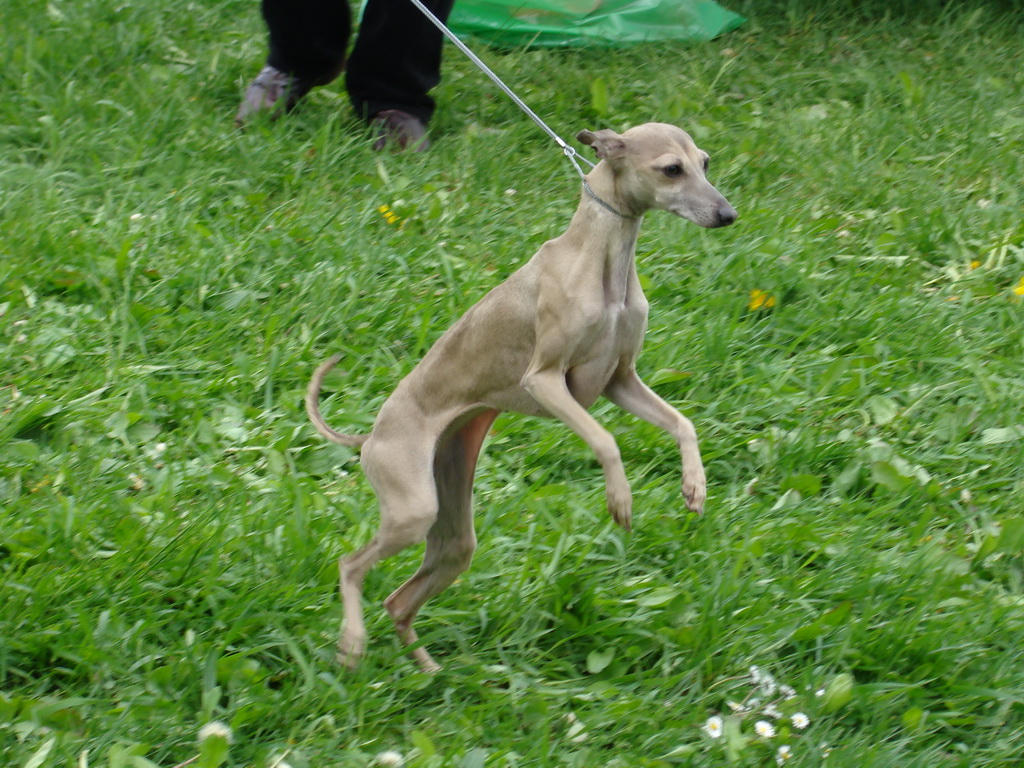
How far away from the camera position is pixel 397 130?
5.67 m

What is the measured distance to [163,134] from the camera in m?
5.52

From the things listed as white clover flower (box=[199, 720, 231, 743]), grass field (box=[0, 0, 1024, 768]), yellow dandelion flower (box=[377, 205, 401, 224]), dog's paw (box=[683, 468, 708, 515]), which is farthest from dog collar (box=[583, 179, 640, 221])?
yellow dandelion flower (box=[377, 205, 401, 224])

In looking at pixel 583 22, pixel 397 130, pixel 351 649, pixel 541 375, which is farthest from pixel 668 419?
pixel 583 22

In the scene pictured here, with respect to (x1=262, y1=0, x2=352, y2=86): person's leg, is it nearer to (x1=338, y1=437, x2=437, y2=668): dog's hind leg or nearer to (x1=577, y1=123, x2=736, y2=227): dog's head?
(x1=338, y1=437, x2=437, y2=668): dog's hind leg

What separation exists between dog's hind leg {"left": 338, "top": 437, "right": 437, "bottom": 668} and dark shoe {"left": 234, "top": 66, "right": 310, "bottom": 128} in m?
3.07

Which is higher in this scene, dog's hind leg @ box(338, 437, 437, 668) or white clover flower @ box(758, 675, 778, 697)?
dog's hind leg @ box(338, 437, 437, 668)

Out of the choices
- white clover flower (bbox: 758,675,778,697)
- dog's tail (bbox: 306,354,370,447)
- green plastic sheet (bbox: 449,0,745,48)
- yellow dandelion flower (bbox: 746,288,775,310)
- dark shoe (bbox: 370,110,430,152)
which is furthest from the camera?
green plastic sheet (bbox: 449,0,745,48)

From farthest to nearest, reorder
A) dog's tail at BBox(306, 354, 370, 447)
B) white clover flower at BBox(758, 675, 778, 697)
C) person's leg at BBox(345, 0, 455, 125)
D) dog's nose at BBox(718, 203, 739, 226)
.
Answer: person's leg at BBox(345, 0, 455, 125)
dog's tail at BBox(306, 354, 370, 447)
white clover flower at BBox(758, 675, 778, 697)
dog's nose at BBox(718, 203, 739, 226)

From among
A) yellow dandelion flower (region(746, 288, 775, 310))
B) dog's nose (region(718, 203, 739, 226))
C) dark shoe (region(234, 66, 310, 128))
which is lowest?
yellow dandelion flower (region(746, 288, 775, 310))

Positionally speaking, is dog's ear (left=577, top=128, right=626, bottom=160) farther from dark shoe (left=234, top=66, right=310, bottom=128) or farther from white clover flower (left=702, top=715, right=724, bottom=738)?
dark shoe (left=234, top=66, right=310, bottom=128)

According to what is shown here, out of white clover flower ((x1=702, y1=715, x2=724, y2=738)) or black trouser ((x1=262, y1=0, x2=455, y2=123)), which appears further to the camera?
black trouser ((x1=262, y1=0, x2=455, y2=123))

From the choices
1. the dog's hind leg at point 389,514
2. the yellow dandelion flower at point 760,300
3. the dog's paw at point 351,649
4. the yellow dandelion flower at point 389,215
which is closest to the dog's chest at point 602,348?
the dog's hind leg at point 389,514

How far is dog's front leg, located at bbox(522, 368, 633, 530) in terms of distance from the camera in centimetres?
263

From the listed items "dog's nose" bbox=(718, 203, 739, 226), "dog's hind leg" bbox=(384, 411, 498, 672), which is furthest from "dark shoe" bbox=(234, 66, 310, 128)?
"dog's nose" bbox=(718, 203, 739, 226)
